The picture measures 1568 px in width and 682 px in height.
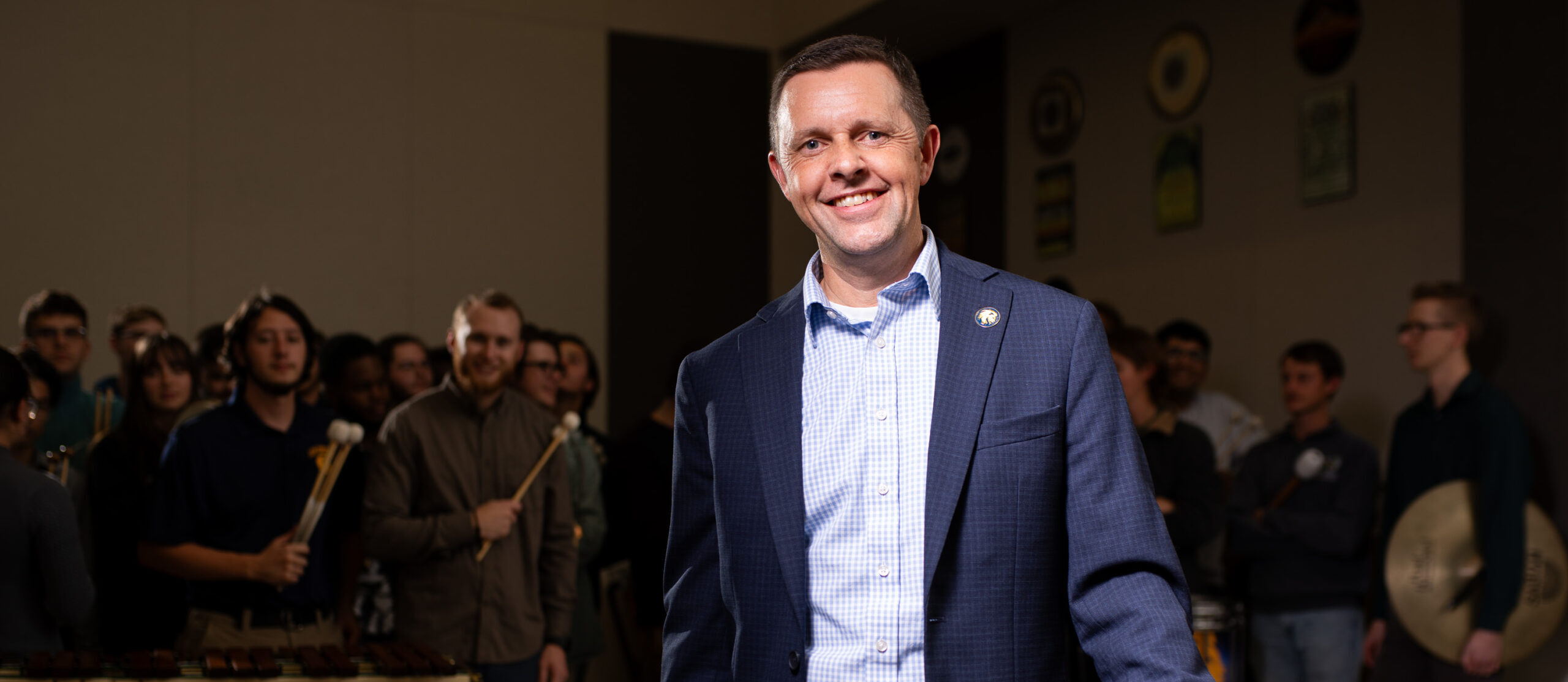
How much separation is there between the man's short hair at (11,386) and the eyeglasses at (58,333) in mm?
1637

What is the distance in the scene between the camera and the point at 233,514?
314cm

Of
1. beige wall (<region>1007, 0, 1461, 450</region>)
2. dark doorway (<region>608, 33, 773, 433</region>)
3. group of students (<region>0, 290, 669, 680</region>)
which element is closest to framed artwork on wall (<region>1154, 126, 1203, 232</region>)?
beige wall (<region>1007, 0, 1461, 450</region>)

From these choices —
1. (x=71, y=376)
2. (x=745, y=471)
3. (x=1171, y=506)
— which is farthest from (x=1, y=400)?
(x=1171, y=506)

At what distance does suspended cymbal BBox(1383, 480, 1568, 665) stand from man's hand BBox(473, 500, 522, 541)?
2.72 metres

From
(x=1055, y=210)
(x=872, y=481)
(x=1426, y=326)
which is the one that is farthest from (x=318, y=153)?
(x=872, y=481)

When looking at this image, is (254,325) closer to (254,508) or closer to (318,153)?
(254,508)

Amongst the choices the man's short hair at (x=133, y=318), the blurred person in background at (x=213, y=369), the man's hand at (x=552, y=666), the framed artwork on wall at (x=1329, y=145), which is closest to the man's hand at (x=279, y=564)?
the man's hand at (x=552, y=666)

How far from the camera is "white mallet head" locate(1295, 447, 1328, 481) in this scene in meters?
4.10

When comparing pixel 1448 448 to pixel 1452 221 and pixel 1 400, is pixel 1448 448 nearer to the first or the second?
pixel 1452 221

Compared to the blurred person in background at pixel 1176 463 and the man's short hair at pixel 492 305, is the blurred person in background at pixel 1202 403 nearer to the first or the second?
the blurred person in background at pixel 1176 463

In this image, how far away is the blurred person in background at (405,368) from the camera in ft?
16.1

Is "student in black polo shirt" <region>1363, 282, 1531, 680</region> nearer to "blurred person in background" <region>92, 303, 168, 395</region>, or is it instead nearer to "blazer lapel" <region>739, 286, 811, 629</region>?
"blazer lapel" <region>739, 286, 811, 629</region>

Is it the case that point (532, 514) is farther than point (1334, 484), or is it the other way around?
point (1334, 484)

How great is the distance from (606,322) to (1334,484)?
15.3 feet
